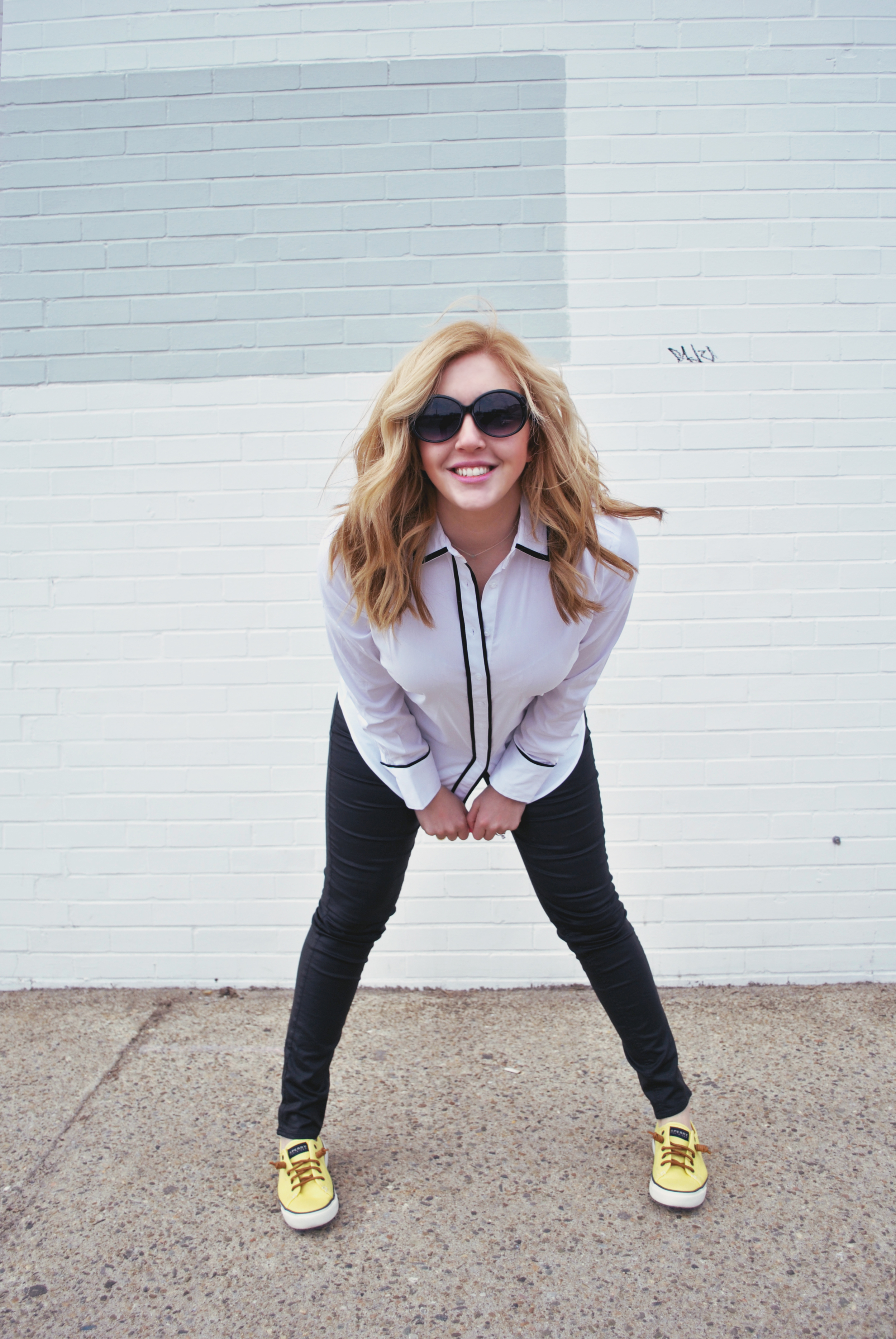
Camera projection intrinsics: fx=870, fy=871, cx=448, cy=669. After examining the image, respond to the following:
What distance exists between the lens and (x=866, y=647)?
3.10 meters

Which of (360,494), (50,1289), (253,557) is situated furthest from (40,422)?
(50,1289)

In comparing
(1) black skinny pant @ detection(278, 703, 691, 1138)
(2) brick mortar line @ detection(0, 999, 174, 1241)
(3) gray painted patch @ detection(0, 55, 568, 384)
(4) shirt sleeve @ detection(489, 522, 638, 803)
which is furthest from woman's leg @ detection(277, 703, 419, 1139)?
(3) gray painted patch @ detection(0, 55, 568, 384)

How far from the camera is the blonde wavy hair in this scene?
1.66 m

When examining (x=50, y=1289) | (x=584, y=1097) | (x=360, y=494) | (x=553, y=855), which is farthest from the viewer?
(x=584, y=1097)

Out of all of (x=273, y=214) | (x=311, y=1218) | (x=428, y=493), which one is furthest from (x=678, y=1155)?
(x=273, y=214)

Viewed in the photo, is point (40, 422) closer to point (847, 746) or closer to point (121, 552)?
point (121, 552)

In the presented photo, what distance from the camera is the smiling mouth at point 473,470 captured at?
5.37 ft

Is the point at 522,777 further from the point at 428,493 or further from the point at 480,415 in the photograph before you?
the point at 480,415

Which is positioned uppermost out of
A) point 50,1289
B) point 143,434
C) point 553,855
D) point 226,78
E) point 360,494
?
point 226,78

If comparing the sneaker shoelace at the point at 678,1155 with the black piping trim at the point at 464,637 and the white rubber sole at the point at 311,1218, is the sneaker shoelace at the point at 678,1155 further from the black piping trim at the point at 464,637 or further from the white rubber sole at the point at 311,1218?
the black piping trim at the point at 464,637

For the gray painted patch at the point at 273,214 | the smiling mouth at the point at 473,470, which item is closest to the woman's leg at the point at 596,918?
the smiling mouth at the point at 473,470

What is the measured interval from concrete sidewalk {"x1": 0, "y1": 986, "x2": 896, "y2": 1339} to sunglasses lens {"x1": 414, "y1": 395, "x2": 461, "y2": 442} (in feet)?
5.68

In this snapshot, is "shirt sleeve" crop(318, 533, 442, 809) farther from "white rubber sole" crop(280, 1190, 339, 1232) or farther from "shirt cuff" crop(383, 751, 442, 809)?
"white rubber sole" crop(280, 1190, 339, 1232)

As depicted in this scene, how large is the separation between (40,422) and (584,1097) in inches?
114
